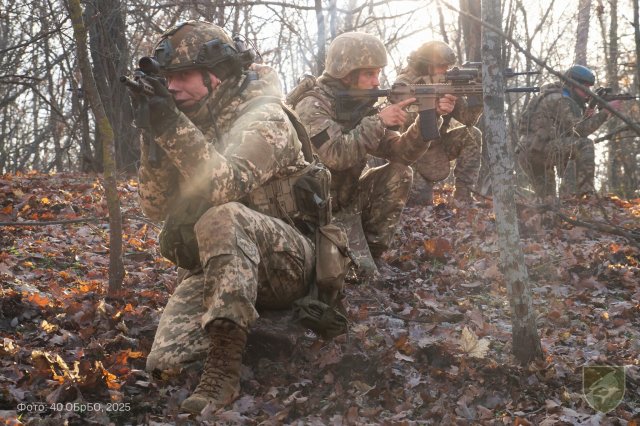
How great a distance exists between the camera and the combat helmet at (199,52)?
3.94m

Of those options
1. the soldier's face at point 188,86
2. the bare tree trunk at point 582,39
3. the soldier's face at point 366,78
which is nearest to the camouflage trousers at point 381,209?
the soldier's face at point 366,78

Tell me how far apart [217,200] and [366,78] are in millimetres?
2795

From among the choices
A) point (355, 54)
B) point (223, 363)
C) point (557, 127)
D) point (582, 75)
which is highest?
point (582, 75)

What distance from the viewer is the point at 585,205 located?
8.44 m

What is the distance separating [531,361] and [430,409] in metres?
0.69

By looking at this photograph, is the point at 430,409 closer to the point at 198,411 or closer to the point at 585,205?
the point at 198,411

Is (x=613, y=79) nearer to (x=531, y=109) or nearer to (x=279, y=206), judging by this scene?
(x=531, y=109)

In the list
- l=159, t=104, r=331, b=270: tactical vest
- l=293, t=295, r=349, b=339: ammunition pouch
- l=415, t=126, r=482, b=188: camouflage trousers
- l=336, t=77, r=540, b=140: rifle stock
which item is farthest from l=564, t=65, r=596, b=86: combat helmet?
l=293, t=295, r=349, b=339: ammunition pouch

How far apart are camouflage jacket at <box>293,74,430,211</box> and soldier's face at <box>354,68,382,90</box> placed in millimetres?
152

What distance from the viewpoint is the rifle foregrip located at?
232 inches

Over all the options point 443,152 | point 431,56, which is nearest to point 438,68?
point 431,56

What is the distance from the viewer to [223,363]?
135 inches

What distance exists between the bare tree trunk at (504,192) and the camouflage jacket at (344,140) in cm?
220

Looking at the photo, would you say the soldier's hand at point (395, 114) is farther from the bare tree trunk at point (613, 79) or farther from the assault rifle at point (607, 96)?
the bare tree trunk at point (613, 79)
